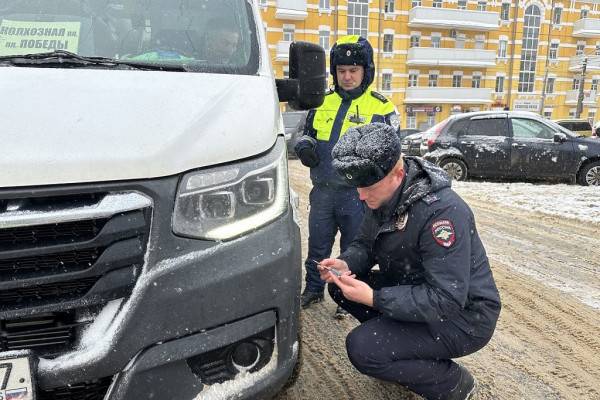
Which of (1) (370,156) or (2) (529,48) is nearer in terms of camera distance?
(1) (370,156)

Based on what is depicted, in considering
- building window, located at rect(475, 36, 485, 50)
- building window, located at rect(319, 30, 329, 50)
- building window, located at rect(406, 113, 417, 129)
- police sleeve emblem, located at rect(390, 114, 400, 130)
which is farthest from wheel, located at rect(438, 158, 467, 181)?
building window, located at rect(475, 36, 485, 50)

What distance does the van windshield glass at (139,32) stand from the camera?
207cm

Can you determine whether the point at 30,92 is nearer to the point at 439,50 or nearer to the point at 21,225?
the point at 21,225

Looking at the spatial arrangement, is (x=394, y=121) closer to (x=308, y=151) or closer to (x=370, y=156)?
(x=308, y=151)

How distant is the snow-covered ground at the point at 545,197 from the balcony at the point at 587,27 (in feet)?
137

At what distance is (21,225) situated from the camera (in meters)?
1.19

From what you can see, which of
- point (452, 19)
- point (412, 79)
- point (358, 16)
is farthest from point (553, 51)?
point (358, 16)

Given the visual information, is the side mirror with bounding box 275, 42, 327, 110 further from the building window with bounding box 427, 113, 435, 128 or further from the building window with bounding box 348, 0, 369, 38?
the building window with bounding box 427, 113, 435, 128

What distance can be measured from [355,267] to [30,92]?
5.21 feet

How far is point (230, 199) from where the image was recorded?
Result: 57.4 inches

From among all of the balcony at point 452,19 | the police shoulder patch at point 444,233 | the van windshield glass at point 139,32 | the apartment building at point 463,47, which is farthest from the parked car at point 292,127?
the balcony at point 452,19

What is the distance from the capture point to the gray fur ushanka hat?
1.84 meters

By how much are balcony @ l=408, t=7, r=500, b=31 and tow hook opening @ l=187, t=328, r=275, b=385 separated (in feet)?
130

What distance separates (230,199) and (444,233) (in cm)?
89
